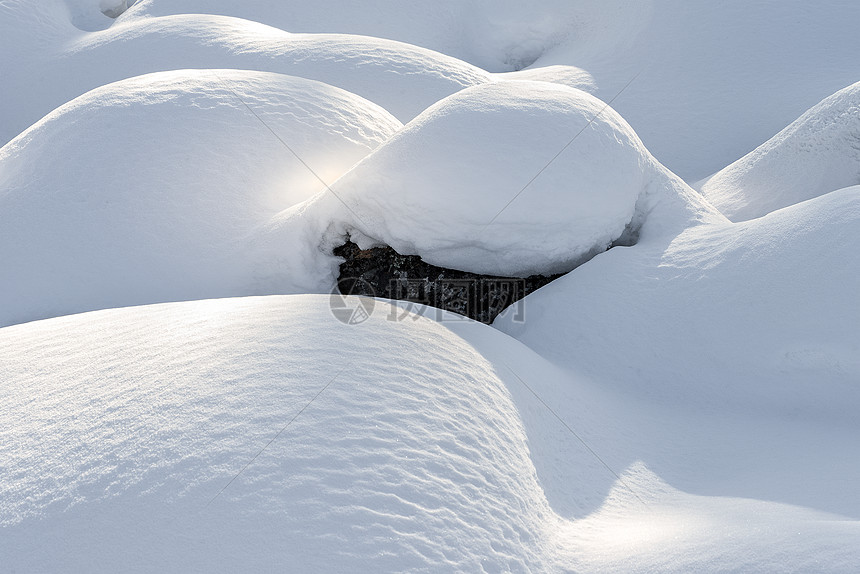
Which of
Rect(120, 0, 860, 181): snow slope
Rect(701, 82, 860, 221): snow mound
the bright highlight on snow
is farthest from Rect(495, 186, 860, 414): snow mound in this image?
Rect(120, 0, 860, 181): snow slope

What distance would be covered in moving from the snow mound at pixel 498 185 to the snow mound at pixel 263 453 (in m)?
0.73

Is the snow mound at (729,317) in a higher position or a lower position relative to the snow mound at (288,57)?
lower

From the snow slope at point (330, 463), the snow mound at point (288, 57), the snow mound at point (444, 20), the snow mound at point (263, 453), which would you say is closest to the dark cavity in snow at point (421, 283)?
the snow slope at point (330, 463)

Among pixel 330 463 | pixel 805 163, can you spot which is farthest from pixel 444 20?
pixel 330 463

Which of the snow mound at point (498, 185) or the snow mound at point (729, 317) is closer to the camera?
the snow mound at point (729, 317)

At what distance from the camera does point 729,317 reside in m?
2.93

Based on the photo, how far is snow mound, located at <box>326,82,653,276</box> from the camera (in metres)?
3.05

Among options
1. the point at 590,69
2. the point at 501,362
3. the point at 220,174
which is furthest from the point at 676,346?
the point at 590,69

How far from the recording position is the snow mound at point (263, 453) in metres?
1.69

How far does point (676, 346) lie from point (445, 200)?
125cm

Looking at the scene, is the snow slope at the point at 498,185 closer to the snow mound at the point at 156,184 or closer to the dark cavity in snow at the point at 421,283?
Result: the dark cavity in snow at the point at 421,283

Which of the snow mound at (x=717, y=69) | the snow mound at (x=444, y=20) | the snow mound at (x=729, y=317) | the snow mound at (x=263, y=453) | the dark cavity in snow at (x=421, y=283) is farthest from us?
the snow mound at (x=444, y=20)

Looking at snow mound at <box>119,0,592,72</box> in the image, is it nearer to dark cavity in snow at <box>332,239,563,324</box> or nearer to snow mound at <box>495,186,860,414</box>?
dark cavity in snow at <box>332,239,563,324</box>

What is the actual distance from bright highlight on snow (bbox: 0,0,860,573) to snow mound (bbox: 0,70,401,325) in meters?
0.02
